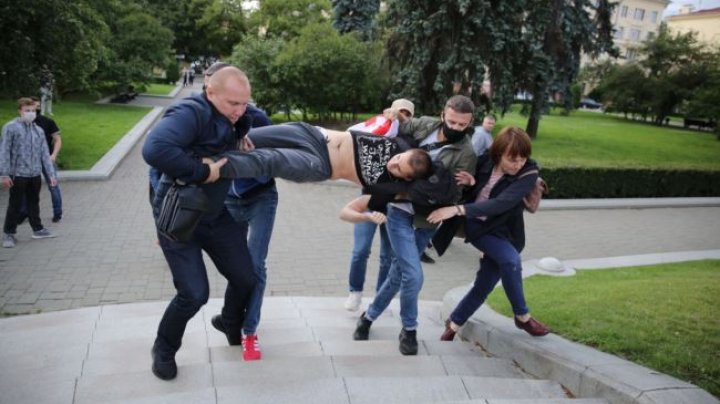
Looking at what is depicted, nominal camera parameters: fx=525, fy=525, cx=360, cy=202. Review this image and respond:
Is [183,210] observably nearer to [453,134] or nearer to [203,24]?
[453,134]

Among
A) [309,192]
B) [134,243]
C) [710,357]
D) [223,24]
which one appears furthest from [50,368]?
[223,24]

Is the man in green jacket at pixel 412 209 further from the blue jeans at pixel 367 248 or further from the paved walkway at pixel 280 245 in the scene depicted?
the paved walkway at pixel 280 245

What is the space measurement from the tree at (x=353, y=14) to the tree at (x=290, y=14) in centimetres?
464

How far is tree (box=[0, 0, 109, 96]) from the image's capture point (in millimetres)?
10391

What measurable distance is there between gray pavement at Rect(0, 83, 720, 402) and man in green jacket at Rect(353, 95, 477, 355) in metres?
2.16

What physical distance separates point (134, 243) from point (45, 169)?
1660 mm

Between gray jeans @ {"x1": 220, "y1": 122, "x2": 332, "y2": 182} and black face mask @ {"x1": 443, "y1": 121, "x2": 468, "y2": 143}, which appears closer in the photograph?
gray jeans @ {"x1": 220, "y1": 122, "x2": 332, "y2": 182}

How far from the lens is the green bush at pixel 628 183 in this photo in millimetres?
12148

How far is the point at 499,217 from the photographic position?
401 centimetres

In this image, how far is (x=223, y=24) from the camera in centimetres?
5316

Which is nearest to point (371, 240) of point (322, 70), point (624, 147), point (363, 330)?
point (363, 330)

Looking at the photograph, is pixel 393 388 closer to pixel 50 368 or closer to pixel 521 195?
pixel 521 195

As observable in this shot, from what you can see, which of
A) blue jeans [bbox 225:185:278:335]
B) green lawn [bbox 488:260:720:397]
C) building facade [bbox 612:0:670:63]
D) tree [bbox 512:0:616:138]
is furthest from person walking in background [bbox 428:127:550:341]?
building facade [bbox 612:0:670:63]

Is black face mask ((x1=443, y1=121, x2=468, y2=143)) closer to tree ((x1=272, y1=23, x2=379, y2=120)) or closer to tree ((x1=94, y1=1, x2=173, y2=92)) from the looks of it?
tree ((x1=272, y1=23, x2=379, y2=120))
